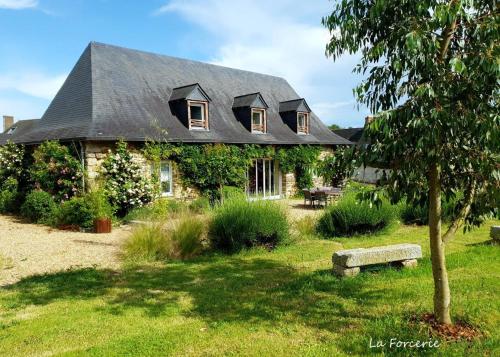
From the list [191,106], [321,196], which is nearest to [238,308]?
[321,196]

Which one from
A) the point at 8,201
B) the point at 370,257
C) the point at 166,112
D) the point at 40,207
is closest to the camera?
the point at 370,257

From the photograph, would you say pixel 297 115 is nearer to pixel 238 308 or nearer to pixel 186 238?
pixel 186 238

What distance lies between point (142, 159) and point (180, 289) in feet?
30.1

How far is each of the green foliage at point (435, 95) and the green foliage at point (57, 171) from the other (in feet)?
37.3

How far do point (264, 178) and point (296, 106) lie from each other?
434cm

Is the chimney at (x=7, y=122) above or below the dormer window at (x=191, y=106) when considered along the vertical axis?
above

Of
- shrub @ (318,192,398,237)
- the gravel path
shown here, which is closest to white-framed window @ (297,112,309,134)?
shrub @ (318,192,398,237)

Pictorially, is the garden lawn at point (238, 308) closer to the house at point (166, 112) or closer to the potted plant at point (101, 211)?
the potted plant at point (101, 211)

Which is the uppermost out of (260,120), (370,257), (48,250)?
(260,120)

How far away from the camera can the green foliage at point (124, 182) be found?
13.3m

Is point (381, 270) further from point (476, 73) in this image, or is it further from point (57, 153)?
point (57, 153)

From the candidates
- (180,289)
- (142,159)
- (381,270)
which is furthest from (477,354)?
(142,159)

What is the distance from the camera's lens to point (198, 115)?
1706cm

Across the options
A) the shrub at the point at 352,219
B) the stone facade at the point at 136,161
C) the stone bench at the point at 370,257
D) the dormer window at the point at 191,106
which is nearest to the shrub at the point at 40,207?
the stone facade at the point at 136,161
